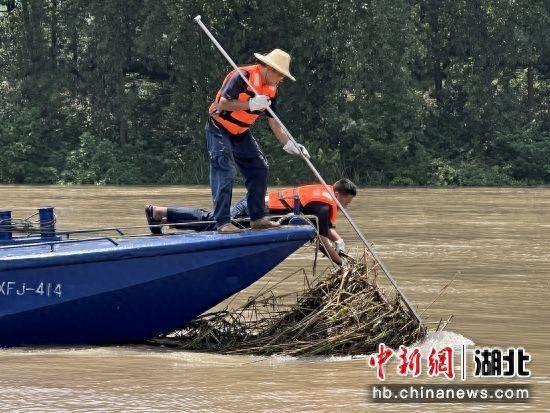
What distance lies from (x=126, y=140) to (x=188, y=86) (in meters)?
3.12

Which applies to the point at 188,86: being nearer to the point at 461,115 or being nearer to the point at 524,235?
the point at 461,115

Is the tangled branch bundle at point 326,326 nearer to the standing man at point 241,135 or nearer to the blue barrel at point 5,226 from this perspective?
the standing man at point 241,135

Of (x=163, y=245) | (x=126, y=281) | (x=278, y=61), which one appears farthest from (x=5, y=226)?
(x=278, y=61)

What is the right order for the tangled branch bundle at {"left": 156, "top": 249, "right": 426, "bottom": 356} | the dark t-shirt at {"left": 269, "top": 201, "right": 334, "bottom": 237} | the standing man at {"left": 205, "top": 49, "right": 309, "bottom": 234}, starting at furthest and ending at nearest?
the dark t-shirt at {"left": 269, "top": 201, "right": 334, "bottom": 237} → the standing man at {"left": 205, "top": 49, "right": 309, "bottom": 234} → the tangled branch bundle at {"left": 156, "top": 249, "right": 426, "bottom": 356}

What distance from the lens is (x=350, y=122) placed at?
40.2 meters

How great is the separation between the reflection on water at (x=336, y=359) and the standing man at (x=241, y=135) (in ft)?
3.73

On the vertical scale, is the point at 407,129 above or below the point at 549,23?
below

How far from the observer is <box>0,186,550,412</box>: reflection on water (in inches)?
286

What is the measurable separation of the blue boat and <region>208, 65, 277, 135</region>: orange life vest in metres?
0.78

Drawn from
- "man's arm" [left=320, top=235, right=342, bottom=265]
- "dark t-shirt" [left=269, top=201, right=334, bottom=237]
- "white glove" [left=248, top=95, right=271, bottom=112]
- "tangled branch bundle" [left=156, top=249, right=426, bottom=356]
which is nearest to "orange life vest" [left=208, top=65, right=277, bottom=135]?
"white glove" [left=248, top=95, right=271, bottom=112]

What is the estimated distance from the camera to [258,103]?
8.78 metres

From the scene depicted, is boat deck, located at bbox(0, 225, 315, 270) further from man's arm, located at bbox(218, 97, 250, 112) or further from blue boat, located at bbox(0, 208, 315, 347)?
man's arm, located at bbox(218, 97, 250, 112)

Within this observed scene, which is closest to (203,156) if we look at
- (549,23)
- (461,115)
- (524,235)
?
(461,115)

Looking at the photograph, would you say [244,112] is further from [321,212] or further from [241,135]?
[321,212]
